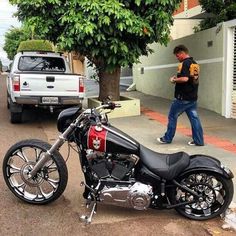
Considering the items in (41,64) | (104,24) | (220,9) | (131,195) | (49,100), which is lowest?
(131,195)

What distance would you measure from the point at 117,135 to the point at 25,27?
6895mm

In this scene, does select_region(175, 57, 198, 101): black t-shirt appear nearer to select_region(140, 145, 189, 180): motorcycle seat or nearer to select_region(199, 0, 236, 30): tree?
select_region(140, 145, 189, 180): motorcycle seat

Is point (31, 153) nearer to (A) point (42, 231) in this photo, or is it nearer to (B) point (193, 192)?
(A) point (42, 231)

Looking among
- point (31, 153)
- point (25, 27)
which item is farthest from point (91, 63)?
point (31, 153)

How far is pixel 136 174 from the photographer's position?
15.8ft

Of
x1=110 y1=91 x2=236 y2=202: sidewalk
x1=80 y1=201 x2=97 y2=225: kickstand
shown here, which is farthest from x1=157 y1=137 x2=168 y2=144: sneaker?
x1=80 y1=201 x2=97 y2=225: kickstand

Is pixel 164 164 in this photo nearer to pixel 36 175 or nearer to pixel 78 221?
pixel 78 221

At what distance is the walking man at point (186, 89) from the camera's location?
7848 millimetres

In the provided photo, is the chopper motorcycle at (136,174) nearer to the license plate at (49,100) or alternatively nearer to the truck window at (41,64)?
the license plate at (49,100)

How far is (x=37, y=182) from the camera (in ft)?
17.2

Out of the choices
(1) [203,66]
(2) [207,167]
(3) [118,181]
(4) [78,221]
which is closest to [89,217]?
(4) [78,221]

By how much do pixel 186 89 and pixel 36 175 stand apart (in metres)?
3.65

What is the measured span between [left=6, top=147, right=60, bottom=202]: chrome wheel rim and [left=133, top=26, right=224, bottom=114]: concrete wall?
726cm

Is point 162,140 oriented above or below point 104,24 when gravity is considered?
below
